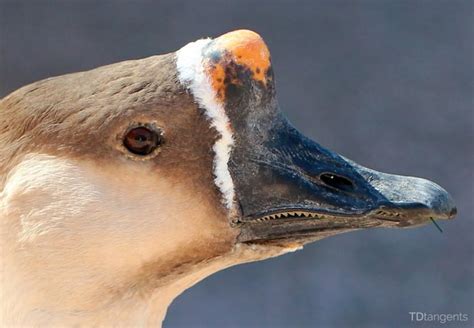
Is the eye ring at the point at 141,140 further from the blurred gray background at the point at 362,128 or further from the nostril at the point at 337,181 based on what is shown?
the blurred gray background at the point at 362,128

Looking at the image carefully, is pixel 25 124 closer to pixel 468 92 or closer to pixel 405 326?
pixel 405 326

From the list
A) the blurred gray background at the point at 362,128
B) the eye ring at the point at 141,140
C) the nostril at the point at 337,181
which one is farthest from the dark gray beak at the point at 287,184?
the blurred gray background at the point at 362,128

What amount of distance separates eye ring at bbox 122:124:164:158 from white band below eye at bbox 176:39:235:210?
107 millimetres

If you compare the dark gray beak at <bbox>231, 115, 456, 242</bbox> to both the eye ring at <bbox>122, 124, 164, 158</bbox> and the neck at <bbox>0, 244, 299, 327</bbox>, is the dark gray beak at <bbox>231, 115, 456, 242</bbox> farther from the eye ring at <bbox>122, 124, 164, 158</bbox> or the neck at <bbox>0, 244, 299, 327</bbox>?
the eye ring at <bbox>122, 124, 164, 158</bbox>

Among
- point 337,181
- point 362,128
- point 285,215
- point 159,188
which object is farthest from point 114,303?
point 362,128

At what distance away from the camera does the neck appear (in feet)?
6.80

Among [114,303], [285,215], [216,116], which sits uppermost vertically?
[216,116]

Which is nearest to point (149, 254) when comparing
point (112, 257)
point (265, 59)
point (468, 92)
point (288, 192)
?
point (112, 257)

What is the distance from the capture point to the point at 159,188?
2064mm

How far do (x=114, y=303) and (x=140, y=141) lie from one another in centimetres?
33

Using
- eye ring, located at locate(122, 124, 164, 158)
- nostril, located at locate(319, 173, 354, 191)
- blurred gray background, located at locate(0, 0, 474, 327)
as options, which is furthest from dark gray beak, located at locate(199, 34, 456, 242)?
blurred gray background, located at locate(0, 0, 474, 327)

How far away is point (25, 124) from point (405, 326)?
3378mm

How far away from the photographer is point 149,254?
6.81 ft

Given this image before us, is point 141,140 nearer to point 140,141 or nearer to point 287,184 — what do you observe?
point 140,141
